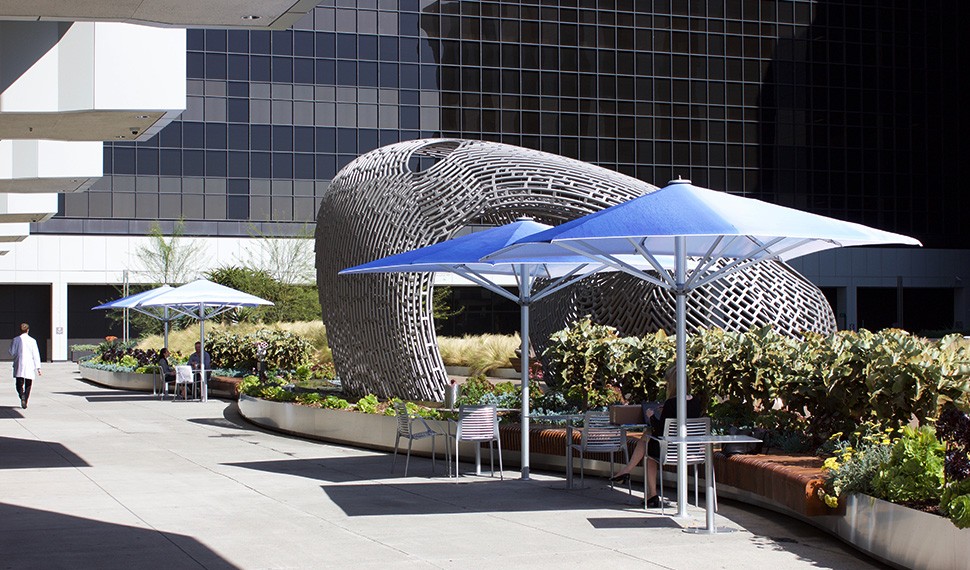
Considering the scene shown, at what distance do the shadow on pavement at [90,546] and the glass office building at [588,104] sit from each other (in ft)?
137

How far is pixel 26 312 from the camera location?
1981 inches

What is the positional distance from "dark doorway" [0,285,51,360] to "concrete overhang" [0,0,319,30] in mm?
44504

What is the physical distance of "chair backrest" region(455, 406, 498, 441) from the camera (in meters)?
12.4

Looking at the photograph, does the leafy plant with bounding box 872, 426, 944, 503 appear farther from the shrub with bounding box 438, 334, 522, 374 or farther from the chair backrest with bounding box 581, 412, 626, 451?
the shrub with bounding box 438, 334, 522, 374

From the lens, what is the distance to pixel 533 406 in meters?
15.5

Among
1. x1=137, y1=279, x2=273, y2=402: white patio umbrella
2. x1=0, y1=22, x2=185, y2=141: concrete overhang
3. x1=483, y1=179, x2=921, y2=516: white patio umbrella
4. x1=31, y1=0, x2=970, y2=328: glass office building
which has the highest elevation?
x1=31, y1=0, x2=970, y2=328: glass office building

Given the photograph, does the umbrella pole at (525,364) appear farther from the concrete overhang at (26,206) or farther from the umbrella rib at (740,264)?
the concrete overhang at (26,206)

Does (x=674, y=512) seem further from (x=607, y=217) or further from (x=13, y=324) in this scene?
(x=13, y=324)

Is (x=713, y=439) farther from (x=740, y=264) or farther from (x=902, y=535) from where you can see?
(x=902, y=535)

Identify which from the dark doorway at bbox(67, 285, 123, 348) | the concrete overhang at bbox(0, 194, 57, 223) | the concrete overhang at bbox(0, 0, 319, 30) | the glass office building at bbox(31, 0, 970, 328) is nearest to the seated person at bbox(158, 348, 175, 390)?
the concrete overhang at bbox(0, 194, 57, 223)

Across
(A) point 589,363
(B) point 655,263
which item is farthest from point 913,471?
(A) point 589,363

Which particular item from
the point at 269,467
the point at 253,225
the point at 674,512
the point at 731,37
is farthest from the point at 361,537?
the point at 731,37

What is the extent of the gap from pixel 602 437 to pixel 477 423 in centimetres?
165

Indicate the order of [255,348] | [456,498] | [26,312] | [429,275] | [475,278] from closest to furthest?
[456,498]
[475,278]
[429,275]
[255,348]
[26,312]
